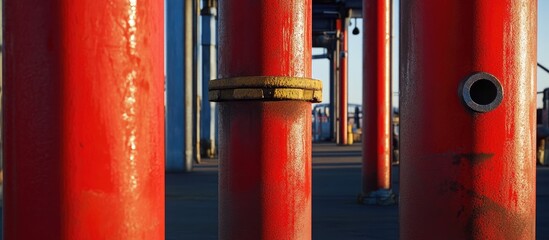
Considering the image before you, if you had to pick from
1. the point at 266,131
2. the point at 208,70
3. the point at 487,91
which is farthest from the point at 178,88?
the point at 487,91

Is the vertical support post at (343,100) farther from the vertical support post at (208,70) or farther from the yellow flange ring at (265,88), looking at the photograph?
the yellow flange ring at (265,88)

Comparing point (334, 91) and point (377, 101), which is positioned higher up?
point (334, 91)

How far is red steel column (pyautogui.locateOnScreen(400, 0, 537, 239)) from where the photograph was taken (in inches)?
90.7

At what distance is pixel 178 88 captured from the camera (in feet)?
37.0

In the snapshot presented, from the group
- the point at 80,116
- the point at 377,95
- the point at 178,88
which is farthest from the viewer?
the point at 178,88

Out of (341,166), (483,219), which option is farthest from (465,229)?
(341,166)

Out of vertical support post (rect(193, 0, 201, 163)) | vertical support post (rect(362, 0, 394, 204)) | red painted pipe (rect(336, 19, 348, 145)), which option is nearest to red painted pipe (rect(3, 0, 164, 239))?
vertical support post (rect(362, 0, 394, 204))

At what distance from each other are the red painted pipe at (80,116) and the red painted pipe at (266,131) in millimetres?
1225

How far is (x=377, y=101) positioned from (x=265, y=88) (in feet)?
15.7

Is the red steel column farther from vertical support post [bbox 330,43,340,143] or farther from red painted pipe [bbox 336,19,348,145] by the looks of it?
vertical support post [bbox 330,43,340,143]

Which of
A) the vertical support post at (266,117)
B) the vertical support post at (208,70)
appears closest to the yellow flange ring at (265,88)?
the vertical support post at (266,117)

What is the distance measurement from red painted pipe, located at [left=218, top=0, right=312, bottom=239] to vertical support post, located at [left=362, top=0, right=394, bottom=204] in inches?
179

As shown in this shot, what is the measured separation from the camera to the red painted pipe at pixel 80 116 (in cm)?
117

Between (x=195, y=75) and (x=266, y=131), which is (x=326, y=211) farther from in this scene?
(x=195, y=75)
